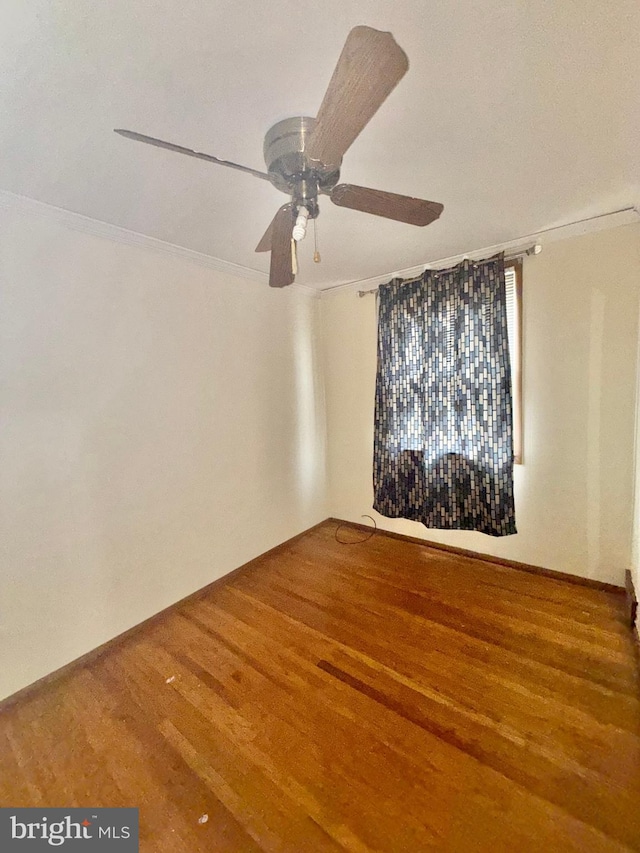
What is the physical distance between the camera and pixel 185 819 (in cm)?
118

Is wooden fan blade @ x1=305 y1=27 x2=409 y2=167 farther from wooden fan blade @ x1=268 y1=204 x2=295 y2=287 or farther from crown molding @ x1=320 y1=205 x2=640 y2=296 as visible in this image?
crown molding @ x1=320 y1=205 x2=640 y2=296

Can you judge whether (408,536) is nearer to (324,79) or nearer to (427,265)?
(427,265)

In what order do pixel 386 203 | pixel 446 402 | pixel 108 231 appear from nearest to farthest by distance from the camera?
pixel 386 203, pixel 108 231, pixel 446 402

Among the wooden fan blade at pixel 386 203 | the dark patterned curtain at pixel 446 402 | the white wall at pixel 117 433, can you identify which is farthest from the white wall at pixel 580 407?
the white wall at pixel 117 433

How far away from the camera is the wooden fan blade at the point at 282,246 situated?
1277 mm

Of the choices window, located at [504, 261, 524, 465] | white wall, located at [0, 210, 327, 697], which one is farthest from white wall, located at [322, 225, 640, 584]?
white wall, located at [0, 210, 327, 697]

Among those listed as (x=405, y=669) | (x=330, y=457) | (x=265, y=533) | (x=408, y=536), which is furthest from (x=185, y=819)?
(x=330, y=457)

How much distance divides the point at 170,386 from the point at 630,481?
109 inches

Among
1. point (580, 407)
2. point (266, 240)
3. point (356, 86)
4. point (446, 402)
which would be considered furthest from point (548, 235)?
point (356, 86)

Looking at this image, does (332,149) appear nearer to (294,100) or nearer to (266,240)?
Result: (294,100)

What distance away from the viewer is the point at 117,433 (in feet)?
6.49

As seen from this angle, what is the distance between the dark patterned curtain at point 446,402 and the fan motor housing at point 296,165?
1.56 meters

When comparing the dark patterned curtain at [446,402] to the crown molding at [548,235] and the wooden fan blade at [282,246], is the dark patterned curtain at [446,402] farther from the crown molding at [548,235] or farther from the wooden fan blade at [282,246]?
the wooden fan blade at [282,246]

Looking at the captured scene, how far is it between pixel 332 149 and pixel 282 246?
502 millimetres
